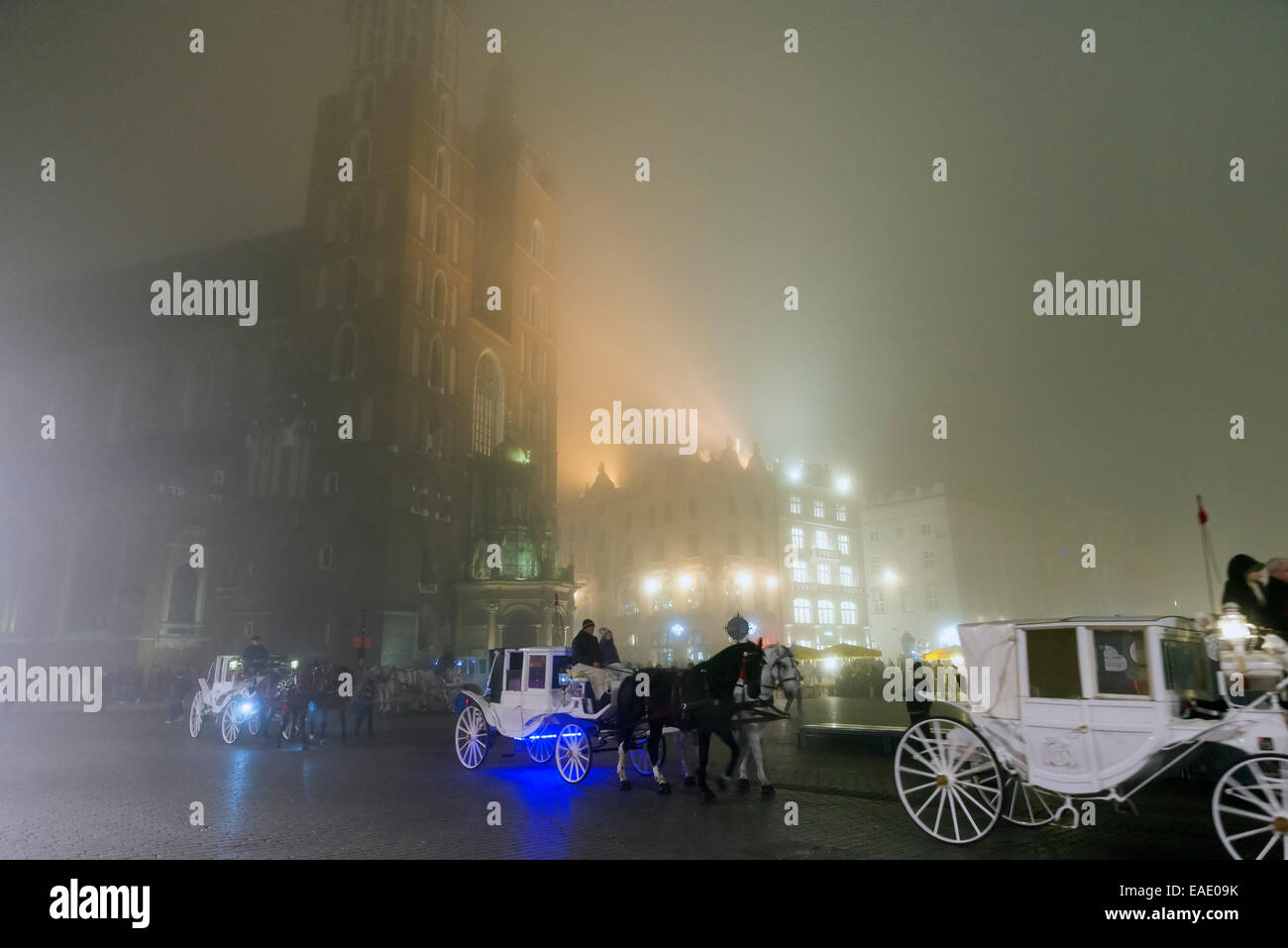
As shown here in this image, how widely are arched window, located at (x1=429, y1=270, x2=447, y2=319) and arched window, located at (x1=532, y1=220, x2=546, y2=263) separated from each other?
1486 cm

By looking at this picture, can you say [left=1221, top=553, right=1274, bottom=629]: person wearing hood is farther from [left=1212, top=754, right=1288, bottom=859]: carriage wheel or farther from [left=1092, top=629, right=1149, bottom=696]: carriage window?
[left=1212, top=754, right=1288, bottom=859]: carriage wheel

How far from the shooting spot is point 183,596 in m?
38.8

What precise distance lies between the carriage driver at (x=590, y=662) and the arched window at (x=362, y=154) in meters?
43.9

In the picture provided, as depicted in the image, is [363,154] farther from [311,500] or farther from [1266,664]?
[1266,664]

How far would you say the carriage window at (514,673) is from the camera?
12219 millimetres

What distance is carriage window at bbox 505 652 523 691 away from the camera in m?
12.2

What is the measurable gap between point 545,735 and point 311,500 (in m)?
33.2

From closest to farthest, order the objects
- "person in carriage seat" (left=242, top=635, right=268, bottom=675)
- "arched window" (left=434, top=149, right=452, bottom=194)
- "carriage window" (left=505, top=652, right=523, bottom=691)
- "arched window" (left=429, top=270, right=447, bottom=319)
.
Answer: "carriage window" (left=505, top=652, right=523, bottom=691), "person in carriage seat" (left=242, top=635, right=268, bottom=675), "arched window" (left=429, top=270, right=447, bottom=319), "arched window" (left=434, top=149, right=452, bottom=194)

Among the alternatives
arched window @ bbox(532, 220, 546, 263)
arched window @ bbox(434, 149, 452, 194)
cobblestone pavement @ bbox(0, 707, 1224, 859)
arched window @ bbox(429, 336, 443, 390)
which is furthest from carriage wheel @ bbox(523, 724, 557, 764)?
arched window @ bbox(532, 220, 546, 263)

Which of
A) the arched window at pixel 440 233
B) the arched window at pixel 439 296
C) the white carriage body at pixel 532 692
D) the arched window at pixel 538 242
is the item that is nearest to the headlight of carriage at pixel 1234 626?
the white carriage body at pixel 532 692

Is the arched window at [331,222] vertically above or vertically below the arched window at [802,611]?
above

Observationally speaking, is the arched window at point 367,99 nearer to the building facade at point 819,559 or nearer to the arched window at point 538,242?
Result: the arched window at point 538,242
